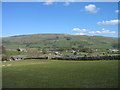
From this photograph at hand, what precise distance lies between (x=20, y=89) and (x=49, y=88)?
2.78m

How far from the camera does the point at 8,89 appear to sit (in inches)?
675

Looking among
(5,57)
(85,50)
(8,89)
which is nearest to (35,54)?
(5,57)

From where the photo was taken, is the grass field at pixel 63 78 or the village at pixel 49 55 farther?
the village at pixel 49 55

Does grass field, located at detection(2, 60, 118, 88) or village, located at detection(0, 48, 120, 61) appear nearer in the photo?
grass field, located at detection(2, 60, 118, 88)

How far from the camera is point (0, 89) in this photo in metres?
17.0

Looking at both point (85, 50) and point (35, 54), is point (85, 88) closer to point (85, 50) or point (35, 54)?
point (35, 54)

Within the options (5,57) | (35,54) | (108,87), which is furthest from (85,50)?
(108,87)

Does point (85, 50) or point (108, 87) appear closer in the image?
point (108, 87)

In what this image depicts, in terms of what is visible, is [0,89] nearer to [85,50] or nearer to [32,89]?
[32,89]

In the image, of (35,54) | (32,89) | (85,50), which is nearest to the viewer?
(32,89)

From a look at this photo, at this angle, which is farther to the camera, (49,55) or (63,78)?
(49,55)

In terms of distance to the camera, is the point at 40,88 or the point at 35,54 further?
the point at 35,54

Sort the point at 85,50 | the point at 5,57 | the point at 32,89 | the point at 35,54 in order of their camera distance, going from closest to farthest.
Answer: the point at 32,89 → the point at 5,57 → the point at 35,54 → the point at 85,50

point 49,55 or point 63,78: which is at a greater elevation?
point 63,78
